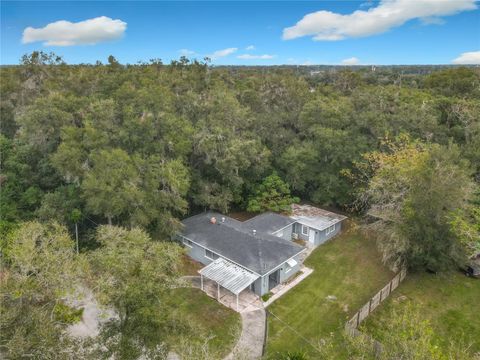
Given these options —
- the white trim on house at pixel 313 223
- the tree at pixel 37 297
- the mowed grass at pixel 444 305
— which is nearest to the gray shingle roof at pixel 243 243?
the white trim on house at pixel 313 223

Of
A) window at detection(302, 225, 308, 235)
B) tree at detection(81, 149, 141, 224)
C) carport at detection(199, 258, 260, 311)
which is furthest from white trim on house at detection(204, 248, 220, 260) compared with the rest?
window at detection(302, 225, 308, 235)

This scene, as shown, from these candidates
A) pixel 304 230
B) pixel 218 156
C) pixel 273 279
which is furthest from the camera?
pixel 218 156

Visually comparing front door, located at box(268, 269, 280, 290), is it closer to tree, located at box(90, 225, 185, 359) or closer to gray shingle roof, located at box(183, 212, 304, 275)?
gray shingle roof, located at box(183, 212, 304, 275)

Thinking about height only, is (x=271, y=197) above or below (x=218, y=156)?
below

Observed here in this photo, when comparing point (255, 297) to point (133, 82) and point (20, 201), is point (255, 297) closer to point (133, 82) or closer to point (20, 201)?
point (20, 201)

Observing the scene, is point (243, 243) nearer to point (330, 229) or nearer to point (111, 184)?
point (330, 229)

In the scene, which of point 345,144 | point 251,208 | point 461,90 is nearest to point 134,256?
point 251,208

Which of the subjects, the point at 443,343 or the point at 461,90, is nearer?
the point at 443,343

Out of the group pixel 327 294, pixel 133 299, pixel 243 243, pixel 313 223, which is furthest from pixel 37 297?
pixel 313 223
